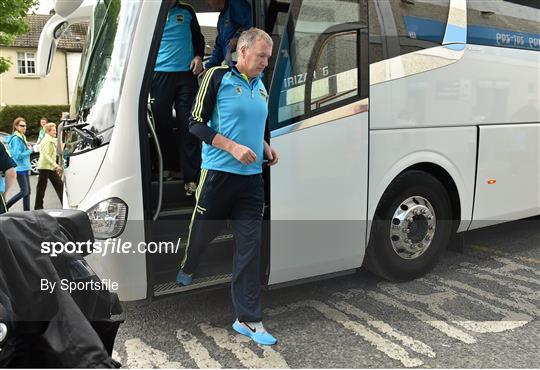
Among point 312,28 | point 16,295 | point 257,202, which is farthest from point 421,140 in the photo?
point 16,295

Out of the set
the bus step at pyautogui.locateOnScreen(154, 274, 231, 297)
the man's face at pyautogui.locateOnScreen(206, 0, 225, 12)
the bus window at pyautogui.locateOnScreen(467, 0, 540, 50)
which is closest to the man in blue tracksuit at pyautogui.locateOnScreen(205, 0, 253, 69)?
the man's face at pyautogui.locateOnScreen(206, 0, 225, 12)

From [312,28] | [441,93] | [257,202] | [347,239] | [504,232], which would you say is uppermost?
[312,28]

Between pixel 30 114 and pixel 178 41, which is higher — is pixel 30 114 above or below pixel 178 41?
below

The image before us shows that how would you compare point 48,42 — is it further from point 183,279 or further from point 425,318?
point 425,318

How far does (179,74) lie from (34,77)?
106 feet

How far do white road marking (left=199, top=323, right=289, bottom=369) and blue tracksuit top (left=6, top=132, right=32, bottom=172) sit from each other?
6.46 meters

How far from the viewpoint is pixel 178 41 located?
14.5ft

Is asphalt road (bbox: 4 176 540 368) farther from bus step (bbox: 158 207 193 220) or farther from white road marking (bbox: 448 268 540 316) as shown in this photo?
bus step (bbox: 158 207 193 220)

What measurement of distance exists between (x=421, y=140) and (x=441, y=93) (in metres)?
0.45

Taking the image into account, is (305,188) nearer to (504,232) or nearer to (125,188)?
(125,188)

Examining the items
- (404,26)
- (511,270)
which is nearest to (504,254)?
(511,270)

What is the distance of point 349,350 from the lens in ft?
11.7

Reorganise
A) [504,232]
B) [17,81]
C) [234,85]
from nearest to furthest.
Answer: [234,85], [504,232], [17,81]

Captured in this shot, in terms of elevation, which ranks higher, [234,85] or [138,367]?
[234,85]
